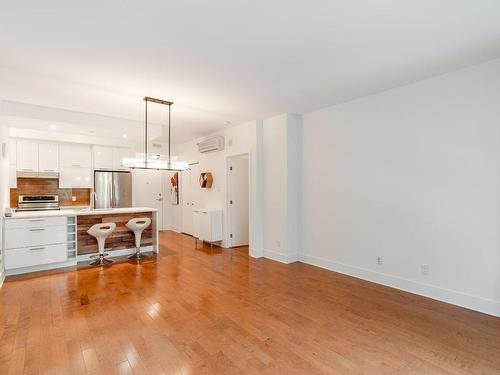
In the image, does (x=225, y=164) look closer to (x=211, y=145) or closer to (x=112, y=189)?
(x=211, y=145)

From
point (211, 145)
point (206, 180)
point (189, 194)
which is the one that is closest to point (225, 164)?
point (211, 145)

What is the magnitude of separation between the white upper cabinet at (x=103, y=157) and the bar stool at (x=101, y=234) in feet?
9.35

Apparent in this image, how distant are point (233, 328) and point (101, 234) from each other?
3277 millimetres

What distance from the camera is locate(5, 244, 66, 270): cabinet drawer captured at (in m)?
4.17

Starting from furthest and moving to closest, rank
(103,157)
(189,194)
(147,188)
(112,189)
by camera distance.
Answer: (147,188) → (189,194) → (112,189) → (103,157)

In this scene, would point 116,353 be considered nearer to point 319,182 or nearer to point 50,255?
point 50,255

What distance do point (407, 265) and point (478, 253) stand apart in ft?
2.61

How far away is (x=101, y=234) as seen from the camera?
4.74 meters

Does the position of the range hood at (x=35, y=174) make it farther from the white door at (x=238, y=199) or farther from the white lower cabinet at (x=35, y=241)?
the white door at (x=238, y=199)

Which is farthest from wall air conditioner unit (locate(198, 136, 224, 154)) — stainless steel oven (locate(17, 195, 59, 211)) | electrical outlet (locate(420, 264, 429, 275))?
electrical outlet (locate(420, 264, 429, 275))

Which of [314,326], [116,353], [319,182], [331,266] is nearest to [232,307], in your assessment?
[314,326]

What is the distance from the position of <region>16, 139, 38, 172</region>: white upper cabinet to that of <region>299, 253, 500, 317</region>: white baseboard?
6595 millimetres

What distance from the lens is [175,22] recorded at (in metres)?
2.22

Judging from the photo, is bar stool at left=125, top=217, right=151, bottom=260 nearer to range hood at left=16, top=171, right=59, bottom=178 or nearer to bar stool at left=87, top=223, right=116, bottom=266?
bar stool at left=87, top=223, right=116, bottom=266
